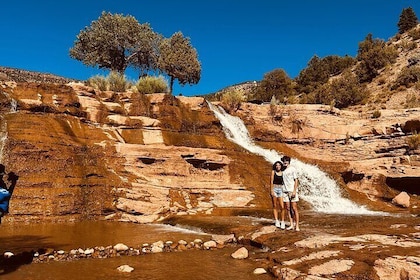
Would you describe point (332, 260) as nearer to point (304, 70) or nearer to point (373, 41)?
point (304, 70)

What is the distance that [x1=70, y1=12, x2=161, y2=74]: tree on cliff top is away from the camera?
4006cm

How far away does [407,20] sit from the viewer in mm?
63969

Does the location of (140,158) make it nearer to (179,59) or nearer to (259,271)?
(259,271)

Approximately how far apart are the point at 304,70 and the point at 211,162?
45402 millimetres

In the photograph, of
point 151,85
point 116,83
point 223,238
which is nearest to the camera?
point 223,238

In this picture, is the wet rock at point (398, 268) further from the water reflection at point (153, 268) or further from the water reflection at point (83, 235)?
the water reflection at point (83, 235)

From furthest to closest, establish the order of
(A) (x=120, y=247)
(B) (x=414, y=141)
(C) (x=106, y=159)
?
(B) (x=414, y=141), (C) (x=106, y=159), (A) (x=120, y=247)

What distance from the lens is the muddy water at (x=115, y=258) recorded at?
805cm

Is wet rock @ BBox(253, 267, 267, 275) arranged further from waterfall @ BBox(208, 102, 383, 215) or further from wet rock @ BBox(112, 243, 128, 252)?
waterfall @ BBox(208, 102, 383, 215)

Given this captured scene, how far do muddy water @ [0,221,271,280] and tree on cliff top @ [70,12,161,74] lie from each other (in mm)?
29350

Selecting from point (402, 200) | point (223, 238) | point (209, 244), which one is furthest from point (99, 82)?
point (402, 200)

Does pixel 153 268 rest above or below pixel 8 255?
below

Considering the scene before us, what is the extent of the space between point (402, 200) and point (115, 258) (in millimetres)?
18013

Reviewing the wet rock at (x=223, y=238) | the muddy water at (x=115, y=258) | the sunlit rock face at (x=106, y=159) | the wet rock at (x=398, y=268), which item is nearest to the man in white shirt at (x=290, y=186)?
the wet rock at (x=223, y=238)
